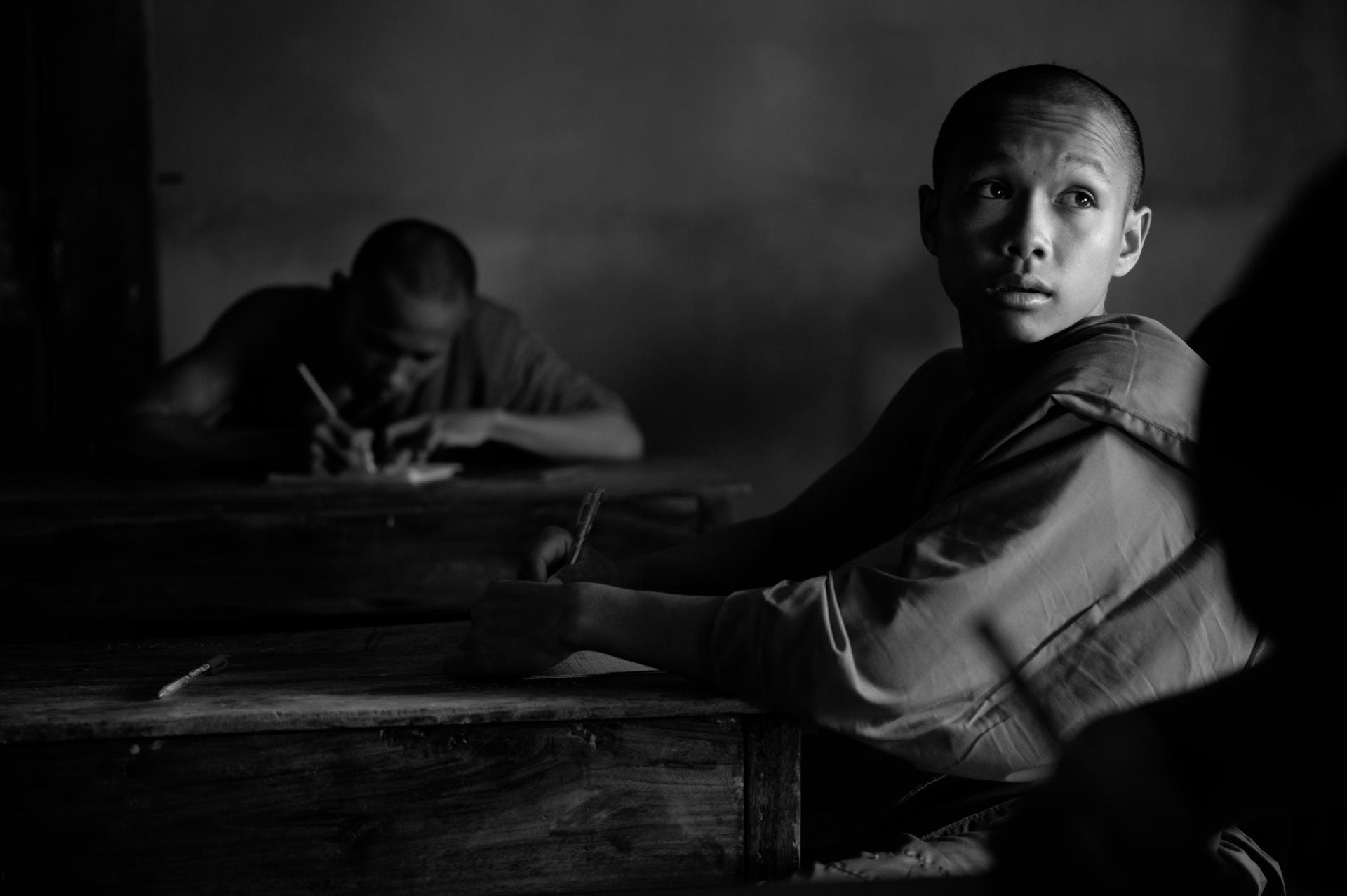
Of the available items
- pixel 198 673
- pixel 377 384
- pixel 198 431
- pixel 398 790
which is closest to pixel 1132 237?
pixel 398 790

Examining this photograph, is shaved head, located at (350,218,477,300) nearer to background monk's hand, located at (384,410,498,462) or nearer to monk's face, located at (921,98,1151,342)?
background monk's hand, located at (384,410,498,462)

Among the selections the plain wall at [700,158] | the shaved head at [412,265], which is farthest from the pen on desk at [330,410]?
the plain wall at [700,158]

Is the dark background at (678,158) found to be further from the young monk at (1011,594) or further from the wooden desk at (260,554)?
the young monk at (1011,594)

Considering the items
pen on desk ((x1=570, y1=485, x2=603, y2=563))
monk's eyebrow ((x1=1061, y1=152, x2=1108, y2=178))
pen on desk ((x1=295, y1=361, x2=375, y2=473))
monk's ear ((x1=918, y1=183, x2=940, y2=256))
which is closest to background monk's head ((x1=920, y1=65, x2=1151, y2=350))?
monk's eyebrow ((x1=1061, y1=152, x2=1108, y2=178))

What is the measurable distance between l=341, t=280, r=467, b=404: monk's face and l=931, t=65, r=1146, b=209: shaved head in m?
1.73

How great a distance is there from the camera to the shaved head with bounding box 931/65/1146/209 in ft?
4.48

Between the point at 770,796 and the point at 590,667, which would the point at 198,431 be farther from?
the point at 770,796

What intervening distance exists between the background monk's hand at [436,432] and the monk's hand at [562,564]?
128 centimetres

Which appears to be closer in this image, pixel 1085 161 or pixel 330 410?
pixel 1085 161

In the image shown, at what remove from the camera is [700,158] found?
3.87 meters

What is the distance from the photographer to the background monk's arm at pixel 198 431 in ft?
9.30

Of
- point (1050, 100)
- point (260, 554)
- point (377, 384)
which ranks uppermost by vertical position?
point (1050, 100)

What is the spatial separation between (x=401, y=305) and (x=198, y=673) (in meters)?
1.76

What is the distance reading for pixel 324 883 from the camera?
44.4 inches
